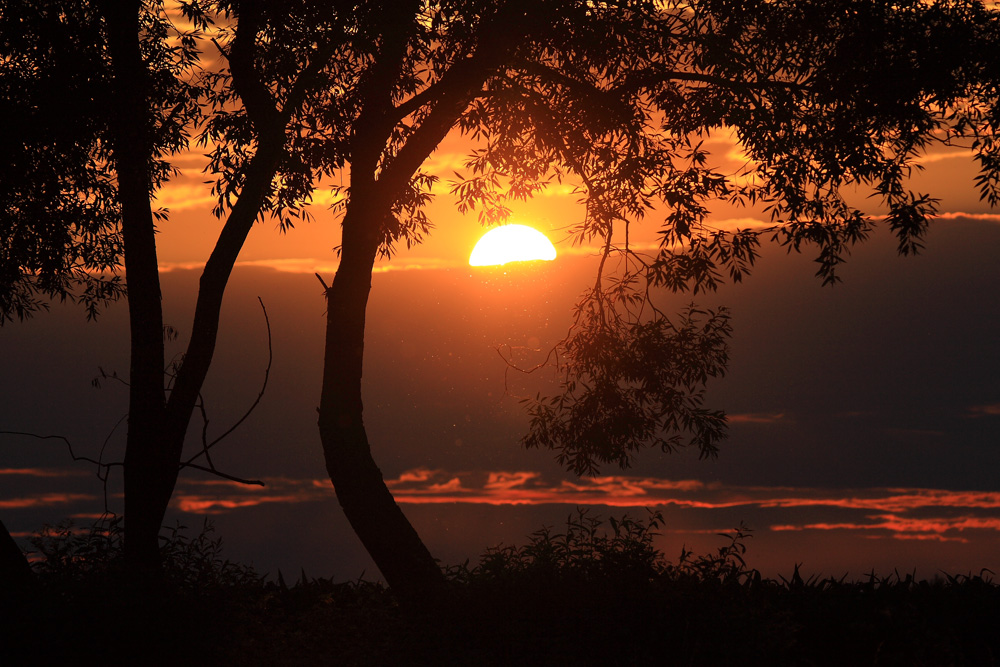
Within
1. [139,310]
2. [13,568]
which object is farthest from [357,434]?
[13,568]

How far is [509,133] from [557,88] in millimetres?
1081

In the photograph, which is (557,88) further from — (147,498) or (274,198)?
(147,498)

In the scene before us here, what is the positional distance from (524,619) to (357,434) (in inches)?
153

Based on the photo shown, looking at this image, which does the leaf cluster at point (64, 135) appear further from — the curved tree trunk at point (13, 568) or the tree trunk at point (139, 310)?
the curved tree trunk at point (13, 568)

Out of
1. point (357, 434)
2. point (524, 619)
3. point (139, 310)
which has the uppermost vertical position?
point (139, 310)

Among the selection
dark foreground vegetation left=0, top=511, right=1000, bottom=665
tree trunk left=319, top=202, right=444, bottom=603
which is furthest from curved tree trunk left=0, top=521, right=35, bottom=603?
tree trunk left=319, top=202, right=444, bottom=603

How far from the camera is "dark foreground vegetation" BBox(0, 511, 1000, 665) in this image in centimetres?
918

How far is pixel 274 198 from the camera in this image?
15641mm

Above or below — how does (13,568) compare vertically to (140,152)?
below

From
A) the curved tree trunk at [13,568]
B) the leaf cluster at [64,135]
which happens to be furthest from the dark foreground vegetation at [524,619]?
the leaf cluster at [64,135]

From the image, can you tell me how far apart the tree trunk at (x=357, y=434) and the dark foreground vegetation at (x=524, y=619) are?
81 centimetres

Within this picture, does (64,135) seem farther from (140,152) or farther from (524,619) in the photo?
(524,619)

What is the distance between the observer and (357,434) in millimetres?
12531

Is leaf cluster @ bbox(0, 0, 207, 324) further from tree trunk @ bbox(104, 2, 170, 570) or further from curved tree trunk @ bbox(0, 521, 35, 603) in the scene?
curved tree trunk @ bbox(0, 521, 35, 603)
